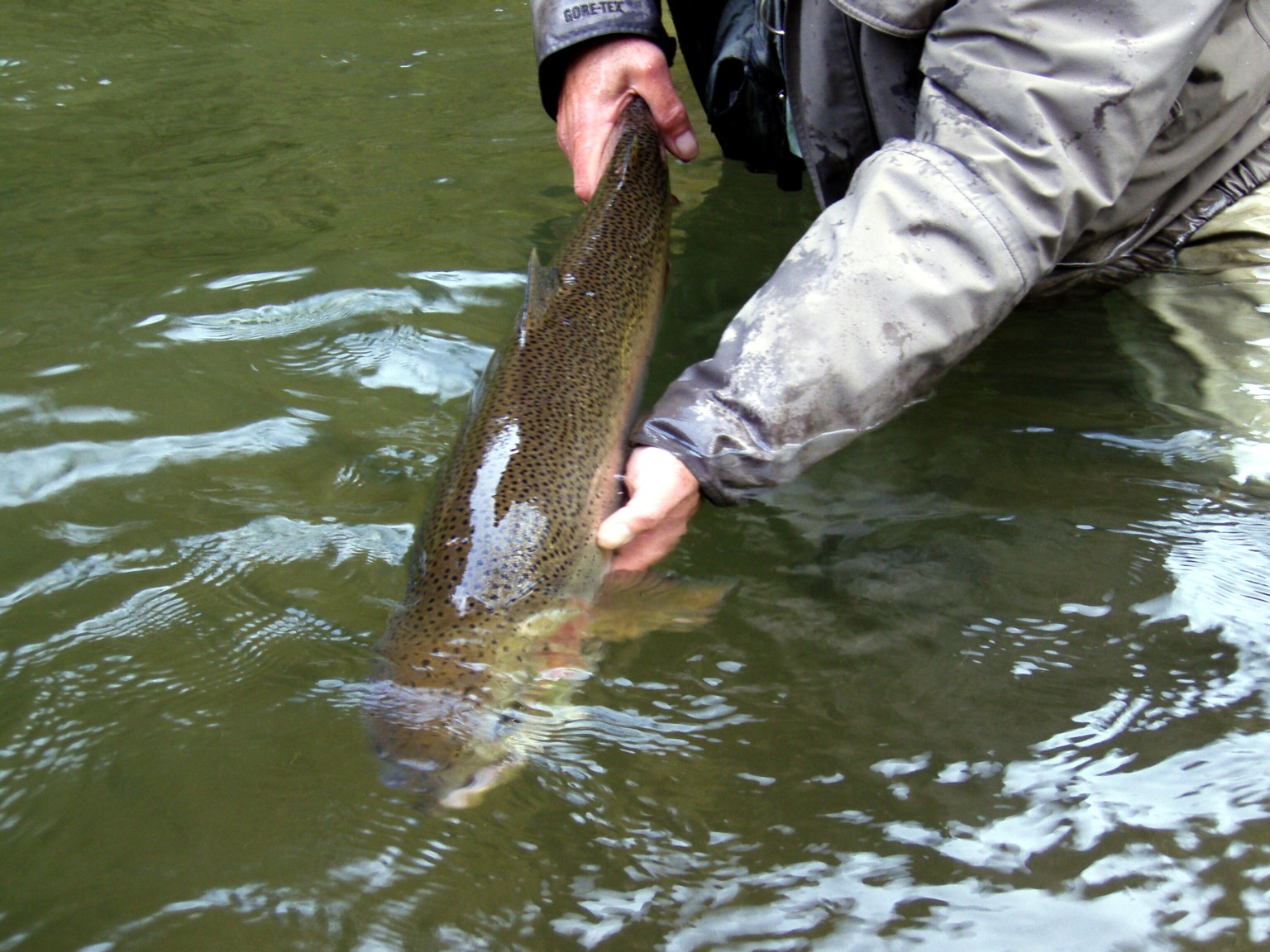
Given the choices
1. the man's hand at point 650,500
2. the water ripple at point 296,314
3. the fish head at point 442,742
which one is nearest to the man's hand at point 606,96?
the water ripple at point 296,314

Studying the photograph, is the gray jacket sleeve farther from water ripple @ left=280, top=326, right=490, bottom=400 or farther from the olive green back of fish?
water ripple @ left=280, top=326, right=490, bottom=400

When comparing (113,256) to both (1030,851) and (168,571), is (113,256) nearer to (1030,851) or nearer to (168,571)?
(168,571)

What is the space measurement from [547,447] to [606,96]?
5.11ft

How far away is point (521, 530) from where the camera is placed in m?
2.24

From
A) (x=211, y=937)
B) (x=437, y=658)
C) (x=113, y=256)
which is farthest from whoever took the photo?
(x=113, y=256)

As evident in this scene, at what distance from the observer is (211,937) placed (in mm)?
1617

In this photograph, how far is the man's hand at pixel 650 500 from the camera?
7.18ft

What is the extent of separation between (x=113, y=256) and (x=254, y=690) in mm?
2440

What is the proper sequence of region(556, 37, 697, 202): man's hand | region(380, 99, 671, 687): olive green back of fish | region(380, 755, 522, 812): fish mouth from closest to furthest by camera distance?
region(380, 755, 522, 812): fish mouth, region(380, 99, 671, 687): olive green back of fish, region(556, 37, 697, 202): man's hand

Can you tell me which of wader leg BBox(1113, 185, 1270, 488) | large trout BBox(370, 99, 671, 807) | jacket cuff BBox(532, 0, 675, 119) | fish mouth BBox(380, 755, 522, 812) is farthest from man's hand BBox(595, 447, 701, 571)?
jacket cuff BBox(532, 0, 675, 119)

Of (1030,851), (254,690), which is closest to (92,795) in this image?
(254,690)

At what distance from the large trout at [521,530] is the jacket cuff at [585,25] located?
2.08ft

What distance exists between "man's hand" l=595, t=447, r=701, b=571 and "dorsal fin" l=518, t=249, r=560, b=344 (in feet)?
2.33

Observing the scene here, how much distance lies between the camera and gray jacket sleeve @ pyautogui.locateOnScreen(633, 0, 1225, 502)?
2.11 m
